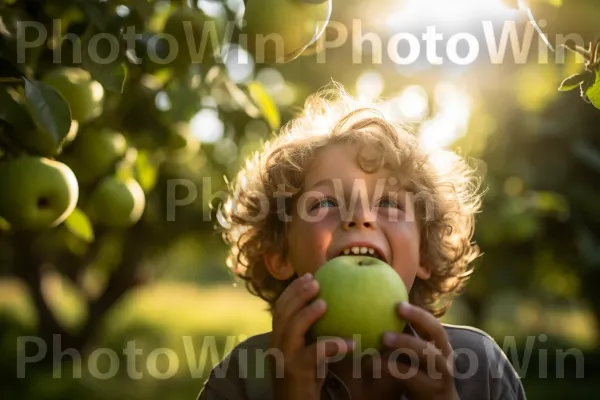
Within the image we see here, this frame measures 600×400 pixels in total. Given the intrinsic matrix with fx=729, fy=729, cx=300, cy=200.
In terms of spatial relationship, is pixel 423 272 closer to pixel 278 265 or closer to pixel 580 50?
pixel 278 265

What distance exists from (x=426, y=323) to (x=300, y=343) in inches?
9.5

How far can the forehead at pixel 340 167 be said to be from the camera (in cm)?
171

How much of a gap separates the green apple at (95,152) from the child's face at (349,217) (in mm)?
596

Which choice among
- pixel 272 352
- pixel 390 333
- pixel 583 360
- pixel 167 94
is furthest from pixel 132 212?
pixel 583 360

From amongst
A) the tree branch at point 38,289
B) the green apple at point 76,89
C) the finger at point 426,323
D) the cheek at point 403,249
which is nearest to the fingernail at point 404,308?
the finger at point 426,323

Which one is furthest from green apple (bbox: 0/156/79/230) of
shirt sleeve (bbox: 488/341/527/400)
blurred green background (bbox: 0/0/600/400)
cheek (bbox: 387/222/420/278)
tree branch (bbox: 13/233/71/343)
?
tree branch (bbox: 13/233/71/343)

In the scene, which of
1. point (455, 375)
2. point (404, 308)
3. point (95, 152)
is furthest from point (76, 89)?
point (455, 375)

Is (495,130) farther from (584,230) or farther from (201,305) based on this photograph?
(201,305)

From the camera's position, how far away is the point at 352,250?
60.6 inches

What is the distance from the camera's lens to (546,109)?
5.30 meters

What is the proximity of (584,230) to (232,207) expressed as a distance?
2.94 metres

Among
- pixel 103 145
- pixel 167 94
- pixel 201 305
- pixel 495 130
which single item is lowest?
pixel 201 305

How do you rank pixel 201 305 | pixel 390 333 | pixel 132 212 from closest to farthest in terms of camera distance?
pixel 390 333 < pixel 132 212 < pixel 201 305

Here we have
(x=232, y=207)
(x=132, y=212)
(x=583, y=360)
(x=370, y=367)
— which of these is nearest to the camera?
(x=370, y=367)
